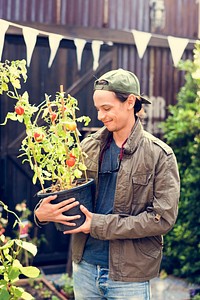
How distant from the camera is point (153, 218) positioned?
281 centimetres

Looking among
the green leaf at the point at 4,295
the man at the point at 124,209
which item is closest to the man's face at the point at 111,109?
the man at the point at 124,209

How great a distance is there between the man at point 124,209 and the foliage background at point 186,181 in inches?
113

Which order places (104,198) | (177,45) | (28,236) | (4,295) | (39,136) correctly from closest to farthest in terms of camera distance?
(4,295)
(39,136)
(104,198)
(177,45)
(28,236)

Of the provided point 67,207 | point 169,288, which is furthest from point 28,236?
point 67,207

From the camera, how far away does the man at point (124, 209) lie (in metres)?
2.83

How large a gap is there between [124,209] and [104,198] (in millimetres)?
156

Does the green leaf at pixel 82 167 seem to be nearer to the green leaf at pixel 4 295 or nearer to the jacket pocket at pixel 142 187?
the jacket pocket at pixel 142 187

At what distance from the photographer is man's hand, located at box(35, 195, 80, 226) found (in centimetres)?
285

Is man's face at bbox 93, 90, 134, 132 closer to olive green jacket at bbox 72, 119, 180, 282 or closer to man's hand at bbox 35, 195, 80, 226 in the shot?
olive green jacket at bbox 72, 119, 180, 282

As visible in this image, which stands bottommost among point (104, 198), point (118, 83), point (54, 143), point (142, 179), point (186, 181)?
point (186, 181)

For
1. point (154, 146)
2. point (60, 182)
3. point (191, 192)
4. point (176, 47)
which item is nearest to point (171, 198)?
point (154, 146)

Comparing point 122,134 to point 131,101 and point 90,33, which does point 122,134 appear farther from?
point 90,33

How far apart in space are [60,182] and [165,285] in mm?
3456

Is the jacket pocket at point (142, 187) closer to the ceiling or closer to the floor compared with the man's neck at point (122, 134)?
closer to the floor
